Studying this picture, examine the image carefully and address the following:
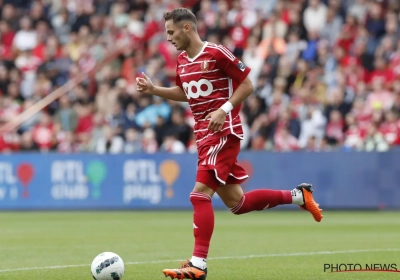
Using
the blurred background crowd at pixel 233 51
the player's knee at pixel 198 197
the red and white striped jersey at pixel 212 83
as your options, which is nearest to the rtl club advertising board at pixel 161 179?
the blurred background crowd at pixel 233 51

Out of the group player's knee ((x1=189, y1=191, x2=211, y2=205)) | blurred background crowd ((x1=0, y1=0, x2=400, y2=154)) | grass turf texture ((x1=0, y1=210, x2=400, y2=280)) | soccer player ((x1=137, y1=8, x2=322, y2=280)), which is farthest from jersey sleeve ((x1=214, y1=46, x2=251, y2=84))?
blurred background crowd ((x1=0, y1=0, x2=400, y2=154))

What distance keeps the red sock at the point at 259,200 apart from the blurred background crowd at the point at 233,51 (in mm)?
9760

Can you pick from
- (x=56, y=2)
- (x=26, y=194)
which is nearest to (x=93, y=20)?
(x=56, y=2)

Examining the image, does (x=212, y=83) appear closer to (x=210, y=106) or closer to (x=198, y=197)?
(x=210, y=106)

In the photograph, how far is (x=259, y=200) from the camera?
8.83 meters

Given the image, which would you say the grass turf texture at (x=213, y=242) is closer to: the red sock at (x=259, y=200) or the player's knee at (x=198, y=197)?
the red sock at (x=259, y=200)

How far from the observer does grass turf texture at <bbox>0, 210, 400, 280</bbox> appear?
346 inches

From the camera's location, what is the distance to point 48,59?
23.2m

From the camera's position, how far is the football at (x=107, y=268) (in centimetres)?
762

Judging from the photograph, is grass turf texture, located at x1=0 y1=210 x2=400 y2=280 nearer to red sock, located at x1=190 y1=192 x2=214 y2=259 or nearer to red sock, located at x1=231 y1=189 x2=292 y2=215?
red sock, located at x1=190 y1=192 x2=214 y2=259

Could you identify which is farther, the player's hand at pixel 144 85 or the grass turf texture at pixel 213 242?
the grass turf texture at pixel 213 242

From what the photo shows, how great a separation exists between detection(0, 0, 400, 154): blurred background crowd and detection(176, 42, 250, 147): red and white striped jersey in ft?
34.0

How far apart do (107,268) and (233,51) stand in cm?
1403

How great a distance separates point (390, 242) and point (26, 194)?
993cm
